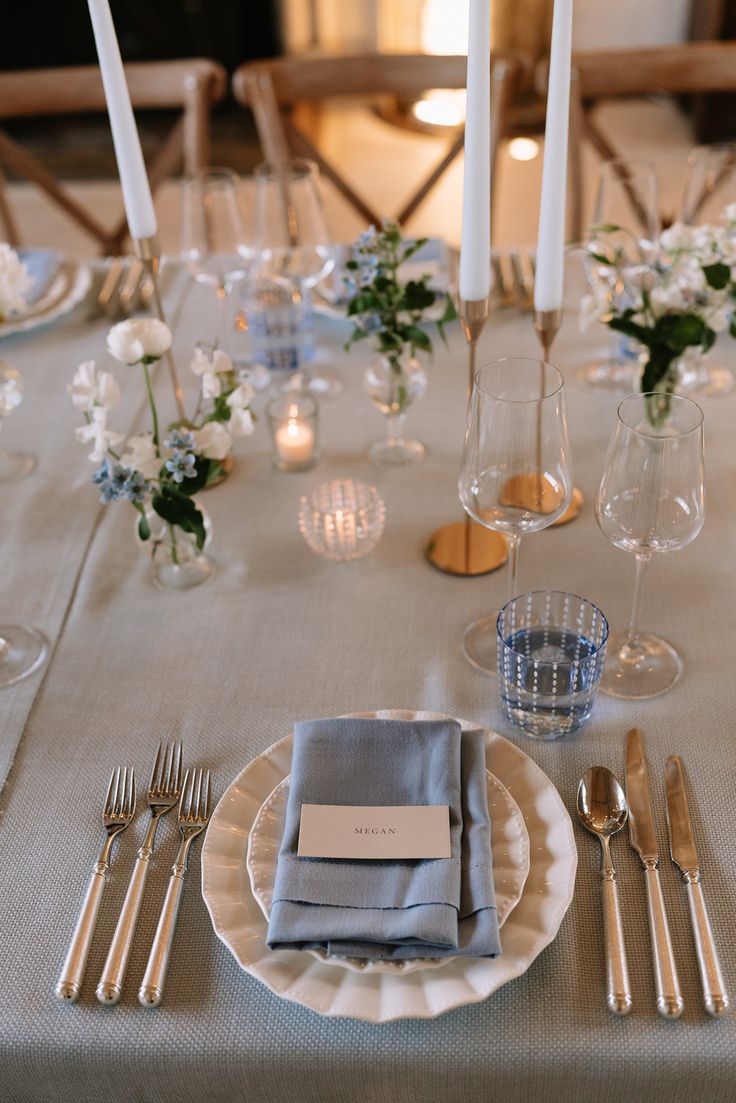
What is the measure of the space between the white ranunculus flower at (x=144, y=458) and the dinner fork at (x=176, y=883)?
12.8 inches

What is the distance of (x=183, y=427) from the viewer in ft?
3.60

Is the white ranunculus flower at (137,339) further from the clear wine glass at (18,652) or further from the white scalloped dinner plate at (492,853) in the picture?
the white scalloped dinner plate at (492,853)

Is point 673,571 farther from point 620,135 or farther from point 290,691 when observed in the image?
point 620,135

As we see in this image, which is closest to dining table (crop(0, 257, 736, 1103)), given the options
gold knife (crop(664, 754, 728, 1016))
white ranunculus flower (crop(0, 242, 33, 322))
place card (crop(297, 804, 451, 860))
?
gold knife (crop(664, 754, 728, 1016))

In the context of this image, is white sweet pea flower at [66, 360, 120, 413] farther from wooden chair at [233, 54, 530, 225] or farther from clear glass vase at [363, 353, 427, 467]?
wooden chair at [233, 54, 530, 225]

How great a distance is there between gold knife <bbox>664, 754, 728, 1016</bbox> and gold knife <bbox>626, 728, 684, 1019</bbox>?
19 mm

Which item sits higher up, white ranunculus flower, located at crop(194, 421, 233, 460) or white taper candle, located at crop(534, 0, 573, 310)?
white taper candle, located at crop(534, 0, 573, 310)

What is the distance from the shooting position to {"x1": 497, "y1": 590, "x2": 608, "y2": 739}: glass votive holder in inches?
37.5

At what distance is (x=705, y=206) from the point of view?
157 cm

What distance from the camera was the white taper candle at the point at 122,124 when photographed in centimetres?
115

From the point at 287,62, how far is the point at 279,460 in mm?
1205

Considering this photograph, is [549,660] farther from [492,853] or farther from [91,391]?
[91,391]

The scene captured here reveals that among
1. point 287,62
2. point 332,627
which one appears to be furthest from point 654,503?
point 287,62

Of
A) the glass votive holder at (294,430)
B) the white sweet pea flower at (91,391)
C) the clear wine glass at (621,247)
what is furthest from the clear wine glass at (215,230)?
the clear wine glass at (621,247)
